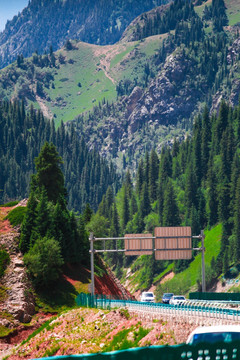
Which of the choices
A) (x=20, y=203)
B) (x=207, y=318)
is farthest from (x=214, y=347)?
(x=20, y=203)

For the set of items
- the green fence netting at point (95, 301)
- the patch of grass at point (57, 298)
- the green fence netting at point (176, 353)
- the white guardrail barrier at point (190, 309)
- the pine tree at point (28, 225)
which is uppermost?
the pine tree at point (28, 225)

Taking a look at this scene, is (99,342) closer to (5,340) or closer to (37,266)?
(5,340)

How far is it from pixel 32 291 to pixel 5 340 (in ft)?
44.9

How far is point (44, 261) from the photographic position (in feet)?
326

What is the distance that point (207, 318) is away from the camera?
1832 inches

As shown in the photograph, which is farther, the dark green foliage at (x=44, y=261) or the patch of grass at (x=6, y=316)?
the dark green foliage at (x=44, y=261)

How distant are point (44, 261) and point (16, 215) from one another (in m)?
18.6

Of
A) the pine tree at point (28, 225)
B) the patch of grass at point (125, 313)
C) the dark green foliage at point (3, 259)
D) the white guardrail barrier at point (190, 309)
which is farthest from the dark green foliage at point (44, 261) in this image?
the patch of grass at point (125, 313)

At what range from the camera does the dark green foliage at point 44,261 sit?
97938mm

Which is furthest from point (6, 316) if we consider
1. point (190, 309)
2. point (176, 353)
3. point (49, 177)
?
point (176, 353)

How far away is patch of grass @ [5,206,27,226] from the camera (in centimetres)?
11375

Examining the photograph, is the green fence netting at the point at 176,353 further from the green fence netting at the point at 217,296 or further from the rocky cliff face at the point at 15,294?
the rocky cliff face at the point at 15,294

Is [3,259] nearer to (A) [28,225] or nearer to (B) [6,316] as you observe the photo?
(A) [28,225]

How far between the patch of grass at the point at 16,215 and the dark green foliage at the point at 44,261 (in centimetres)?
1210
